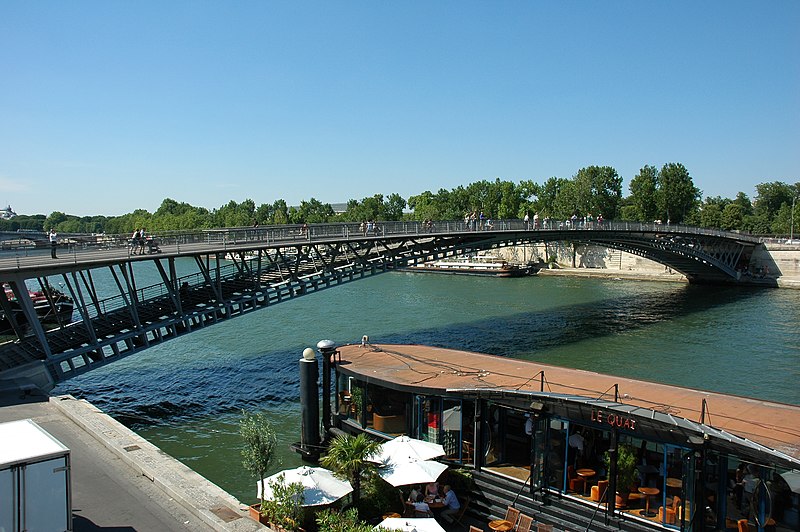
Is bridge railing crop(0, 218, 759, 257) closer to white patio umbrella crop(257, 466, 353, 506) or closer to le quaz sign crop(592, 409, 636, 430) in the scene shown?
white patio umbrella crop(257, 466, 353, 506)

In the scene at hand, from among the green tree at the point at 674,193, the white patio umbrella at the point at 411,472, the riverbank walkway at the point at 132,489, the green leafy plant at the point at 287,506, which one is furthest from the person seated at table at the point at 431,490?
the green tree at the point at 674,193

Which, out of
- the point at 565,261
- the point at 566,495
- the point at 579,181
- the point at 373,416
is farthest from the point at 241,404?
the point at 579,181

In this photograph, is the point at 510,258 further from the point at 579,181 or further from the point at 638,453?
the point at 638,453

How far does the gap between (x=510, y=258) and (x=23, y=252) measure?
82043 mm

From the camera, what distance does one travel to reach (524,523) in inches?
515

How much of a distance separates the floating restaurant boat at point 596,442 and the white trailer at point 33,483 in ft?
27.3

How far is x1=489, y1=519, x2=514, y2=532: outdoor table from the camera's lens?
523 inches

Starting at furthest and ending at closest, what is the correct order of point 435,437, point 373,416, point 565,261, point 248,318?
point 565,261 < point 248,318 < point 373,416 < point 435,437

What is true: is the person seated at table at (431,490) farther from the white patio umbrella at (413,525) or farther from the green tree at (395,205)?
the green tree at (395,205)

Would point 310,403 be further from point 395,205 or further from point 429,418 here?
point 395,205

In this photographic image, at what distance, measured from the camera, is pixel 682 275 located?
80375 millimetres

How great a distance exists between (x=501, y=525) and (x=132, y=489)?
8.04 metres

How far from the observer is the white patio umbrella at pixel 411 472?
A: 548 inches

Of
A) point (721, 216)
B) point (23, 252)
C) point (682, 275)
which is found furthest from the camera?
point (721, 216)
